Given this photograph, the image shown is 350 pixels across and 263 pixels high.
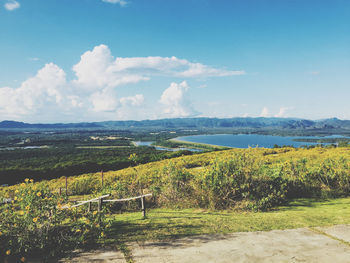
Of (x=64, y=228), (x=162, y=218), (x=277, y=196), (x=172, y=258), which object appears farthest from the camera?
(x=277, y=196)

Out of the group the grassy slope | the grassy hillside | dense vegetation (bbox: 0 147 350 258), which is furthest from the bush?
the grassy slope

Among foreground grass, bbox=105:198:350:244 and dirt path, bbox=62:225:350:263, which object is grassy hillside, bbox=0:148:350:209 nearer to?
foreground grass, bbox=105:198:350:244

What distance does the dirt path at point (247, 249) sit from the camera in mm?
4879

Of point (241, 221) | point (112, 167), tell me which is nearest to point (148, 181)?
point (241, 221)

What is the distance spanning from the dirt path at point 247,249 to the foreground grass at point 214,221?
1.44ft

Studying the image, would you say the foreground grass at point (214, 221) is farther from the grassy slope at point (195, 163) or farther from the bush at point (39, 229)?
the grassy slope at point (195, 163)

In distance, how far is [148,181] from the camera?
452 inches

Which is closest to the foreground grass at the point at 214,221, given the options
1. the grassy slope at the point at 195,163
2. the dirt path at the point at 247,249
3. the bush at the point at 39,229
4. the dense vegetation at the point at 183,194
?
the dirt path at the point at 247,249

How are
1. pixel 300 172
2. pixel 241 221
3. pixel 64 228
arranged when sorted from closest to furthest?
pixel 64 228 → pixel 241 221 → pixel 300 172

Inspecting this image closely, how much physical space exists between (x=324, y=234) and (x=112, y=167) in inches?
1681

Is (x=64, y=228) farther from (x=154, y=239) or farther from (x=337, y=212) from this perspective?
(x=337, y=212)

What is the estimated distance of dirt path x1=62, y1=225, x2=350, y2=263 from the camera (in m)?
4.88

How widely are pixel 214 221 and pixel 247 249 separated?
1.97m

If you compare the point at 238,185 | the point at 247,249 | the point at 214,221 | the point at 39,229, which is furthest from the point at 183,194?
the point at 39,229
